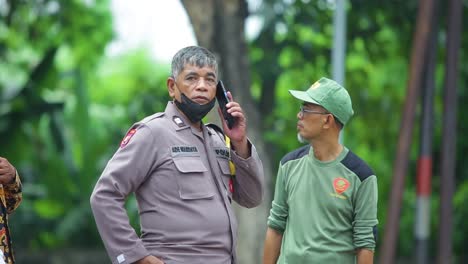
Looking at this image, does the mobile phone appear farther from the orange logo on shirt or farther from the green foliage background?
the green foliage background

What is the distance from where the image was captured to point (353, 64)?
14.7 metres

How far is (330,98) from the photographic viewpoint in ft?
16.7

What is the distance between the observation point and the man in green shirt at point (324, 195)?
4961 millimetres

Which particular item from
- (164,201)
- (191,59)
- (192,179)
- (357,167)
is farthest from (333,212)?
(191,59)

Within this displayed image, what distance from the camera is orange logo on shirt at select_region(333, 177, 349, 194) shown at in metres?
4.96

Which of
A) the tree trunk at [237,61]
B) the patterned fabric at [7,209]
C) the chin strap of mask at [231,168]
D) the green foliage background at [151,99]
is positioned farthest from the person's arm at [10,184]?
the green foliage background at [151,99]

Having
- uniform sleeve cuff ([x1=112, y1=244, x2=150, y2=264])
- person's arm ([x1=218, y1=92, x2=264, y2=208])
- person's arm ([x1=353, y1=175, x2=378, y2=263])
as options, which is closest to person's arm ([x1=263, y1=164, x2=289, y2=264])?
person's arm ([x1=218, y1=92, x2=264, y2=208])

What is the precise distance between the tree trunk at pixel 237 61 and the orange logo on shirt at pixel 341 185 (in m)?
4.74

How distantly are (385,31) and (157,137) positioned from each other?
396 inches

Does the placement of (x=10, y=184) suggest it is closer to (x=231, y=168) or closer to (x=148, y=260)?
(x=148, y=260)

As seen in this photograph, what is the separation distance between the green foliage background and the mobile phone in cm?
758

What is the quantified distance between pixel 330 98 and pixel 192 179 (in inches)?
37.3

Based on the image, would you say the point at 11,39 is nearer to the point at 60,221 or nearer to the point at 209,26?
the point at 60,221

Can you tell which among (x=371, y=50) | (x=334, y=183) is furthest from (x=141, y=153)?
(x=371, y=50)
